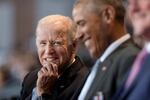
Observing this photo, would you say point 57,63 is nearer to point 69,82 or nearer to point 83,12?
point 69,82

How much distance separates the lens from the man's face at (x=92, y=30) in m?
2.21

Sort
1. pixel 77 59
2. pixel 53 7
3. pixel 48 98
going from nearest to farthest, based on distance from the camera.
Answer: pixel 48 98, pixel 77 59, pixel 53 7

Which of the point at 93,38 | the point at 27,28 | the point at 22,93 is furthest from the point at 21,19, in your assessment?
the point at 93,38

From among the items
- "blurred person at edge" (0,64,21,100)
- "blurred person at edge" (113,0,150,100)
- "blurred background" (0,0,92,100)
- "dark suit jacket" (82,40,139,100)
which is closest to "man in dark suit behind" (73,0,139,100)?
"dark suit jacket" (82,40,139,100)

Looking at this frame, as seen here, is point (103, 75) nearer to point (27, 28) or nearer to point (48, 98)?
point (48, 98)

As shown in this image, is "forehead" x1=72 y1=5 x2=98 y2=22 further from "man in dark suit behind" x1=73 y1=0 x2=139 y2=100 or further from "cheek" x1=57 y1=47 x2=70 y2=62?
"cheek" x1=57 y1=47 x2=70 y2=62

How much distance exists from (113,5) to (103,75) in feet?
1.01

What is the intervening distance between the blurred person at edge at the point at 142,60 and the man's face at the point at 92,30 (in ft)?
1.21

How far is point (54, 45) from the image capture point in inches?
106

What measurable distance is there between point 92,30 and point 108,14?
0.09 meters

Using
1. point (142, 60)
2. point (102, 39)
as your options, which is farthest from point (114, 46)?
point (142, 60)

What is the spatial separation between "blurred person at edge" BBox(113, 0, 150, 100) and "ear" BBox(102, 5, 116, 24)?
1.14 feet

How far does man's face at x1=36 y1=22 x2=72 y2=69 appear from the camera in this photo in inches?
105

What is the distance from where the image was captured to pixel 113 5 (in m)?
2.22
